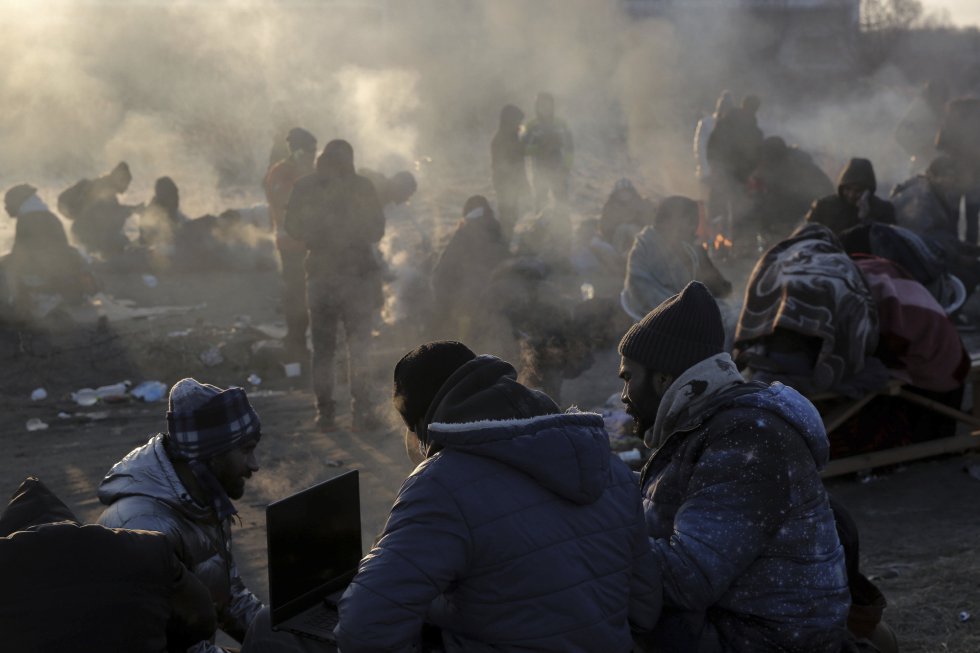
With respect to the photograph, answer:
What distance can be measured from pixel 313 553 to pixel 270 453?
4325mm

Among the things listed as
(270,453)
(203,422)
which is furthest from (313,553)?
(270,453)

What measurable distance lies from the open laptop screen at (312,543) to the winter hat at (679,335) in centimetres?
97

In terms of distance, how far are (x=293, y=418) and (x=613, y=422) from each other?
2.76 meters

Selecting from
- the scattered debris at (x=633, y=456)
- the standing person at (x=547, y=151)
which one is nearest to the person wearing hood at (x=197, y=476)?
the scattered debris at (x=633, y=456)

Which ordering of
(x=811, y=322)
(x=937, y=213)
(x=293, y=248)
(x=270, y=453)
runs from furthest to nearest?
(x=937, y=213), (x=293, y=248), (x=270, y=453), (x=811, y=322)

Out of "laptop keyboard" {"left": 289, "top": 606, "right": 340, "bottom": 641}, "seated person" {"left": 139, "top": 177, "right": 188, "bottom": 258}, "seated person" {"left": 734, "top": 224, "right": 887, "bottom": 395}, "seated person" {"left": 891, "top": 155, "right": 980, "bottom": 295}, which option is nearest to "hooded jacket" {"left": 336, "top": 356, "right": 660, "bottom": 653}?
"laptop keyboard" {"left": 289, "top": 606, "right": 340, "bottom": 641}

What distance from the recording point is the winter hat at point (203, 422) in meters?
3.23

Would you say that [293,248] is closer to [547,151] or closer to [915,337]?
[547,151]

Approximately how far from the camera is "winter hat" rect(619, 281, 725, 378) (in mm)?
2889

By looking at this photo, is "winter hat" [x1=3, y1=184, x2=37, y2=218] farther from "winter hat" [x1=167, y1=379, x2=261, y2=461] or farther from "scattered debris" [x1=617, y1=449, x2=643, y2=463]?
"winter hat" [x1=167, y1=379, x2=261, y2=461]

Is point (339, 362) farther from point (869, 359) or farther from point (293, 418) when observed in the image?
point (869, 359)

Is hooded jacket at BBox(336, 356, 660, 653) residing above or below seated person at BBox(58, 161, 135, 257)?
below

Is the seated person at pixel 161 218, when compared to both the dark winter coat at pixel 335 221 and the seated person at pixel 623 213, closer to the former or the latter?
the seated person at pixel 623 213

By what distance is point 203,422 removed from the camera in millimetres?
A: 3246
